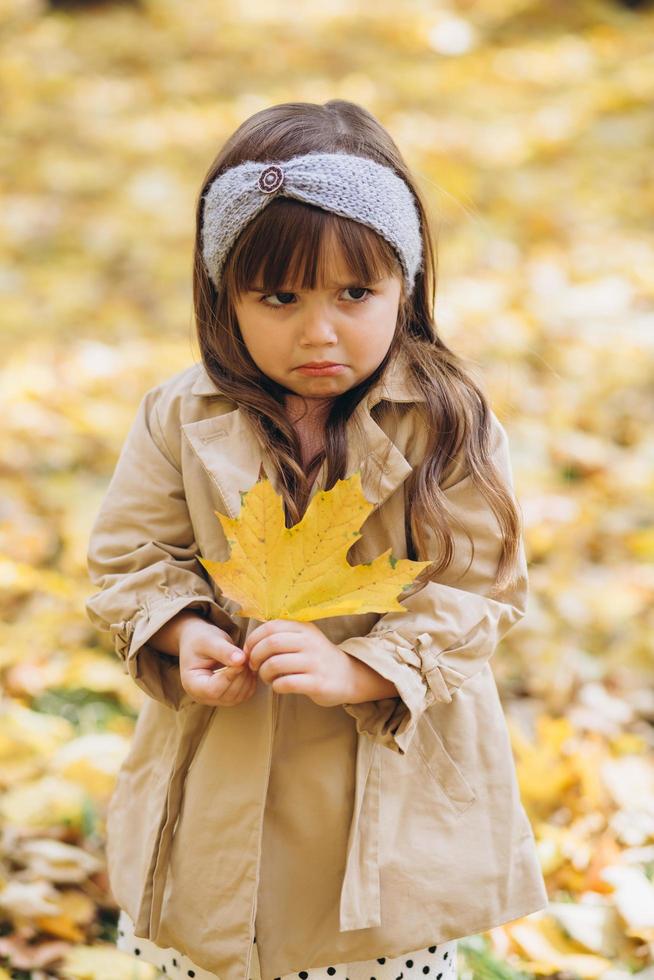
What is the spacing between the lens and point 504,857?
1.57 m

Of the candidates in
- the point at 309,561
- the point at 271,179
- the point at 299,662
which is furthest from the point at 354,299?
the point at 299,662

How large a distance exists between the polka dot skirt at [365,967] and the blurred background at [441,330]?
233mm

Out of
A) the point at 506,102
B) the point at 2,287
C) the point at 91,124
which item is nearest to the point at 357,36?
the point at 506,102

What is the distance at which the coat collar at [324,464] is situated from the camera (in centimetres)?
149

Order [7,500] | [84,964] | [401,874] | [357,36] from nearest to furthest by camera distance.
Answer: [401,874], [84,964], [7,500], [357,36]

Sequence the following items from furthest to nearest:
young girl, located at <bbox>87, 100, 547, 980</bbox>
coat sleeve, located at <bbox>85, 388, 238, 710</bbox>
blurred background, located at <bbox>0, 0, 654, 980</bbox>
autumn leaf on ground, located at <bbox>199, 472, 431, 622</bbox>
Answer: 1. blurred background, located at <bbox>0, 0, 654, 980</bbox>
2. coat sleeve, located at <bbox>85, 388, 238, 710</bbox>
3. young girl, located at <bbox>87, 100, 547, 980</bbox>
4. autumn leaf on ground, located at <bbox>199, 472, 431, 622</bbox>

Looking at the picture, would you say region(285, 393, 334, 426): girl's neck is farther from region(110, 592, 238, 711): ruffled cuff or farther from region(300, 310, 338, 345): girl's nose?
region(110, 592, 238, 711): ruffled cuff

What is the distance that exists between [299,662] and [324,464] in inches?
12.3

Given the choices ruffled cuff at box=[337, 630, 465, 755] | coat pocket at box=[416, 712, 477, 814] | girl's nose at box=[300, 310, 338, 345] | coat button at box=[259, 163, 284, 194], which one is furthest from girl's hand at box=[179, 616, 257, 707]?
coat button at box=[259, 163, 284, 194]

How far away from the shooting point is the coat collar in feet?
4.88

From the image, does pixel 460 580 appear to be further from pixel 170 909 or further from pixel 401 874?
pixel 170 909

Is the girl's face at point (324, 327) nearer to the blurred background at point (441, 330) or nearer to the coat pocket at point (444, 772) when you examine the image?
the blurred background at point (441, 330)

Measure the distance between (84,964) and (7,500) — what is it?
163 centimetres

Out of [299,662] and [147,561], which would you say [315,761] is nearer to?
[299,662]
